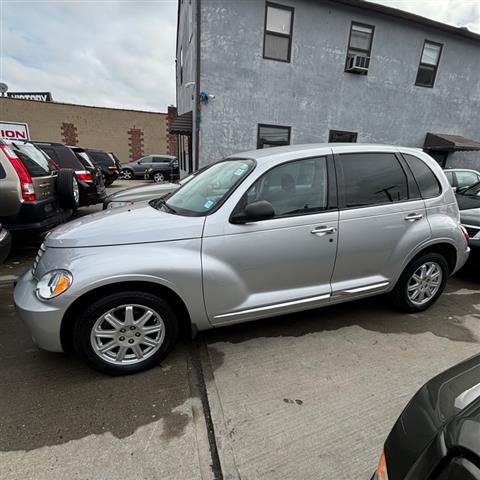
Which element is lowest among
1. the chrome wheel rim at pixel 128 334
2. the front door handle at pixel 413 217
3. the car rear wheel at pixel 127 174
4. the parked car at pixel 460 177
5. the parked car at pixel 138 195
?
the car rear wheel at pixel 127 174

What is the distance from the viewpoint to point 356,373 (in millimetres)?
2471

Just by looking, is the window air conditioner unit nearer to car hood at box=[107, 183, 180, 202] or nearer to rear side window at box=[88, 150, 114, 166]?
car hood at box=[107, 183, 180, 202]

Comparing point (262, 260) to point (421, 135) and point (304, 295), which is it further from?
point (421, 135)

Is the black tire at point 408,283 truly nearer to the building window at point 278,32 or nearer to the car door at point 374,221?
the car door at point 374,221

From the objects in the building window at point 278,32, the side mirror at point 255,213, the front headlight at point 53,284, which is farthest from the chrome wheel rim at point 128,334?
the building window at point 278,32

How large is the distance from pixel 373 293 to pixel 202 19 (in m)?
8.99

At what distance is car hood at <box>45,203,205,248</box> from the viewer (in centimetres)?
227

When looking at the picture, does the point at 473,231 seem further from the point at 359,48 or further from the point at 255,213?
the point at 359,48

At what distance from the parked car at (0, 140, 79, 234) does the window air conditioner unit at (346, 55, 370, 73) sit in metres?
9.62

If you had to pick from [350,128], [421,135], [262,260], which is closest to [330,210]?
[262,260]

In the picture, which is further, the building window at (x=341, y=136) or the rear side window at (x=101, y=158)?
the rear side window at (x=101, y=158)

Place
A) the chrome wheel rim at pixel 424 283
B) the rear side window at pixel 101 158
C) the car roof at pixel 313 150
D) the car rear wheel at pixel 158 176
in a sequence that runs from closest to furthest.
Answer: the car roof at pixel 313 150, the chrome wheel rim at pixel 424 283, the rear side window at pixel 101 158, the car rear wheel at pixel 158 176

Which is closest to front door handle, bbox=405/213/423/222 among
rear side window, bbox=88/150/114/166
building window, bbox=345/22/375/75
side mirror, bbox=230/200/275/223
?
side mirror, bbox=230/200/275/223

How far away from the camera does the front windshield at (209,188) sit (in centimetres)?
254
